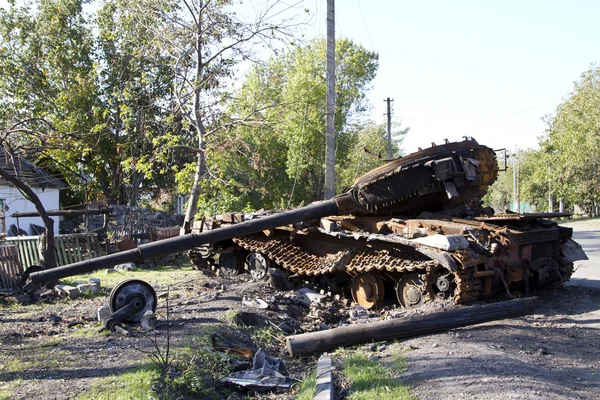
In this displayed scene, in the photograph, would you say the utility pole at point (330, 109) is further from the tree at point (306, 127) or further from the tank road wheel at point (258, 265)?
the tree at point (306, 127)

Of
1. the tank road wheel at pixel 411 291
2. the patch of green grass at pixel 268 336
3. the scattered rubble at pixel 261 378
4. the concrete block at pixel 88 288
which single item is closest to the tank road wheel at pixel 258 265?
the concrete block at pixel 88 288

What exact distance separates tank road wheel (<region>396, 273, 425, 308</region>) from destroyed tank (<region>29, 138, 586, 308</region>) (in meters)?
0.02

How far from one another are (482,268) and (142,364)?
17.4ft

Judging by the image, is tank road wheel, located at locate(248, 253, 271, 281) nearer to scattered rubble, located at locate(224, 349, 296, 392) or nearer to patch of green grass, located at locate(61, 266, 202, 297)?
patch of green grass, located at locate(61, 266, 202, 297)

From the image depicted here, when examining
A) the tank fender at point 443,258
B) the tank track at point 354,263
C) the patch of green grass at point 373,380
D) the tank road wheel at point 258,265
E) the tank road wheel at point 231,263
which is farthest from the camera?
the tank road wheel at point 231,263

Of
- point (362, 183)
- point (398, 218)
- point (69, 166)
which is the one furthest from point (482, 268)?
point (69, 166)

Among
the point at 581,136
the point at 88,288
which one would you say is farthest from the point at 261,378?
the point at 581,136

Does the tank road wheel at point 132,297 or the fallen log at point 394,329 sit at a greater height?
the tank road wheel at point 132,297

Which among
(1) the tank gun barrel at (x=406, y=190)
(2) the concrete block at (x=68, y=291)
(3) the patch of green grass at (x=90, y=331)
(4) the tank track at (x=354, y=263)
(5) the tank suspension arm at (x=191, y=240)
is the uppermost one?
(1) the tank gun barrel at (x=406, y=190)

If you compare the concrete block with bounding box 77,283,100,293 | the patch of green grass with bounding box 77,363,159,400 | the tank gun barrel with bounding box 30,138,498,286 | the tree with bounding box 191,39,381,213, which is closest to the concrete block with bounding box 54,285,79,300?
the concrete block with bounding box 77,283,100,293

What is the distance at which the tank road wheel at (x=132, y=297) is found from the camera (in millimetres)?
8031

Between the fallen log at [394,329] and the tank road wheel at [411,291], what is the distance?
4.29 ft

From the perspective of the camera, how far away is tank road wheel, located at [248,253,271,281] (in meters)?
12.2

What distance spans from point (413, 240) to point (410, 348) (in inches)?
99.4
